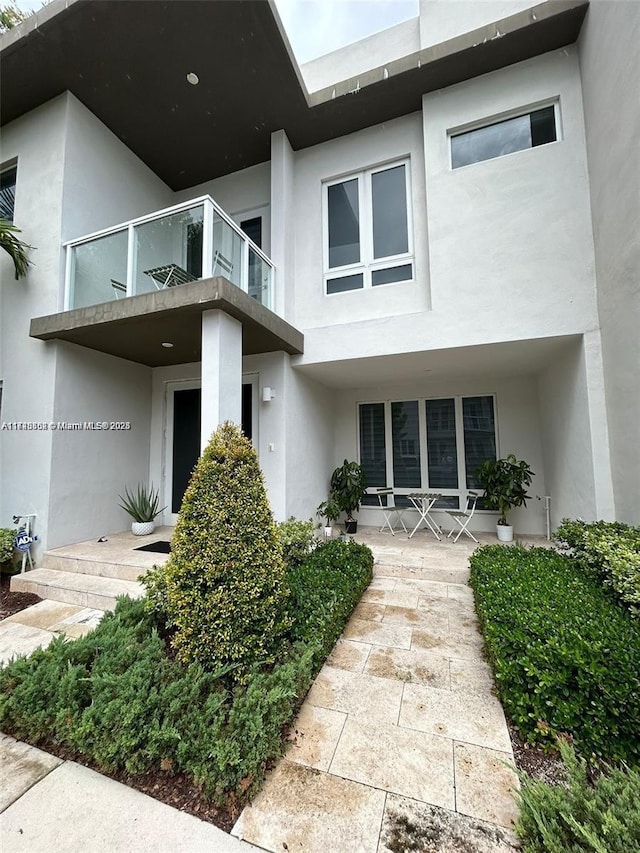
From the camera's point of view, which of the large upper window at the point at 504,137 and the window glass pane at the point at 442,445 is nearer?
the large upper window at the point at 504,137

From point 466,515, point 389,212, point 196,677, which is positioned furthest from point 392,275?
point 196,677

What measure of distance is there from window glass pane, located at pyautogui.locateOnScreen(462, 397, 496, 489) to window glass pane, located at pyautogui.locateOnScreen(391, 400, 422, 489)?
973 mm

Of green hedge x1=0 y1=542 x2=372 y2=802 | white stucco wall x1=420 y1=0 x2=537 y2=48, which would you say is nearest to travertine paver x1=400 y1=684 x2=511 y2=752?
green hedge x1=0 y1=542 x2=372 y2=802

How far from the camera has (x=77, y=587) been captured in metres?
4.57

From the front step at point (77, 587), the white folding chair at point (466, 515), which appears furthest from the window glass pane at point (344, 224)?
the front step at point (77, 587)

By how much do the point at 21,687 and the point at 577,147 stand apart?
8308 mm

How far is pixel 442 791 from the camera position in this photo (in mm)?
1994

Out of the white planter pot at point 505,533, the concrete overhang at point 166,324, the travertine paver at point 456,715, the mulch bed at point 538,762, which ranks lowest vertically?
the mulch bed at point 538,762

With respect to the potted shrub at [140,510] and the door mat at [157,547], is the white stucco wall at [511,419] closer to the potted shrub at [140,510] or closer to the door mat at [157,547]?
the door mat at [157,547]

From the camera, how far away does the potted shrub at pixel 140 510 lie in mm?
6418

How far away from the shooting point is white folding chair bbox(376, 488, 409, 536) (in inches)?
286

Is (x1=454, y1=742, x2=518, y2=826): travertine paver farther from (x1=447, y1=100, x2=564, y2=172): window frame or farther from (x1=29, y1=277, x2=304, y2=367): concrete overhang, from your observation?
(x1=447, y1=100, x2=564, y2=172): window frame

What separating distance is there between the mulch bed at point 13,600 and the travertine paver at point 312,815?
411cm

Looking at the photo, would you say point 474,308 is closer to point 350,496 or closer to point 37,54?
point 350,496
